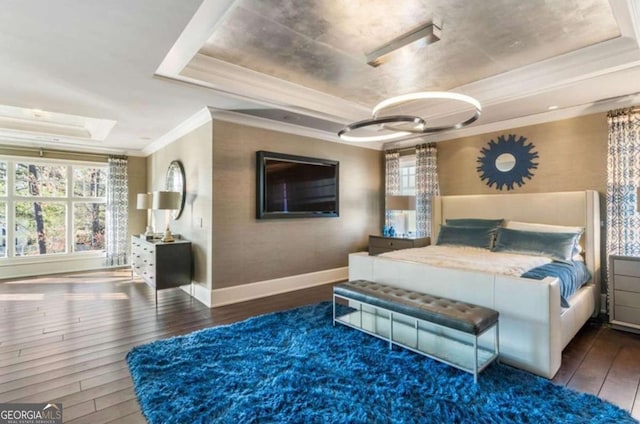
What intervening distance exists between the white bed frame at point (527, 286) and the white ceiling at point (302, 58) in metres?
1.23

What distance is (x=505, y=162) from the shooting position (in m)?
4.76

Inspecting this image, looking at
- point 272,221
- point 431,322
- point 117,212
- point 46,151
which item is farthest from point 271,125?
point 46,151

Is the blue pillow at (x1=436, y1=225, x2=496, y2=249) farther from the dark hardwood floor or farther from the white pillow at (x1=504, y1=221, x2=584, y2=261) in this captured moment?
the dark hardwood floor

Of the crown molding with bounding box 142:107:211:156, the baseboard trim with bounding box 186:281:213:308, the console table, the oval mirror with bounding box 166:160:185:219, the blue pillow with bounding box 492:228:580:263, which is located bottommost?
the baseboard trim with bounding box 186:281:213:308

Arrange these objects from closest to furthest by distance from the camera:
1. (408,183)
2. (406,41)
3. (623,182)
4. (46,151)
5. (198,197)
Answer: (406,41) → (623,182) → (198,197) → (408,183) → (46,151)

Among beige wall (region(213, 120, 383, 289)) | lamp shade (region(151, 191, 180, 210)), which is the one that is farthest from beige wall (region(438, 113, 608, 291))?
lamp shade (region(151, 191, 180, 210))

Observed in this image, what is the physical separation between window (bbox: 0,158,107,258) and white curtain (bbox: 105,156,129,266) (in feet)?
1.01

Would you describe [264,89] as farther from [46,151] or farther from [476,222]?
[46,151]

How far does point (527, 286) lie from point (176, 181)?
5.11 meters

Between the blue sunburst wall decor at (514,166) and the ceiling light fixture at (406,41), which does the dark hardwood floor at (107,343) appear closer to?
the blue sunburst wall decor at (514,166)

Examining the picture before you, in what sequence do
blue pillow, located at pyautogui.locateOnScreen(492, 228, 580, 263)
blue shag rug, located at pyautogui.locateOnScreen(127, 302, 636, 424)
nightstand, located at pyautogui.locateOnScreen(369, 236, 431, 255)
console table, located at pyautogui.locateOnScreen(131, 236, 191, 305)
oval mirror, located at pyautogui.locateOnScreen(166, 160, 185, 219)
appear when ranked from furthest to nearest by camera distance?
nightstand, located at pyautogui.locateOnScreen(369, 236, 431, 255) → oval mirror, located at pyautogui.locateOnScreen(166, 160, 185, 219) → console table, located at pyautogui.locateOnScreen(131, 236, 191, 305) → blue pillow, located at pyautogui.locateOnScreen(492, 228, 580, 263) → blue shag rug, located at pyautogui.locateOnScreen(127, 302, 636, 424)

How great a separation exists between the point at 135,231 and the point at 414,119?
673cm

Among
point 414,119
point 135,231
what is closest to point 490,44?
point 414,119

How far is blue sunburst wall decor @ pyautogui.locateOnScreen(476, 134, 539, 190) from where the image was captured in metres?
4.53
